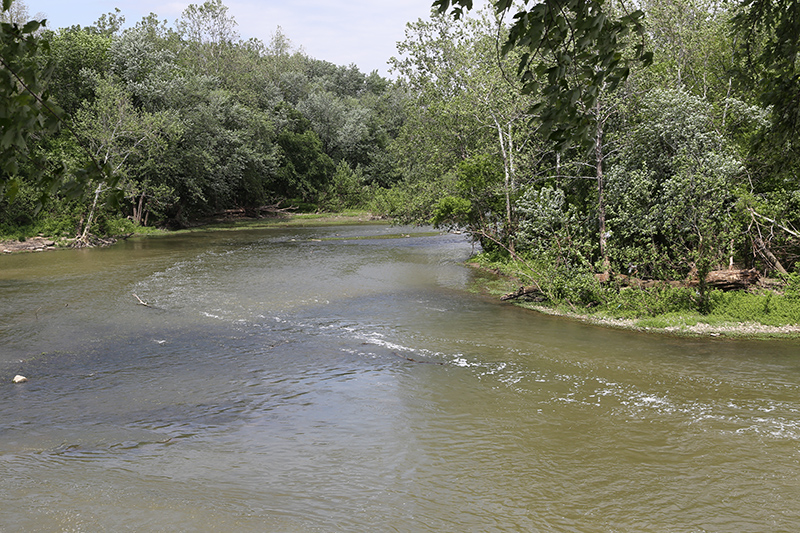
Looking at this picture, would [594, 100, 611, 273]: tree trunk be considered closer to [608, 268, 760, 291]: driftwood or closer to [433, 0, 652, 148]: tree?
[608, 268, 760, 291]: driftwood

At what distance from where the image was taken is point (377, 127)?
7156 centimetres

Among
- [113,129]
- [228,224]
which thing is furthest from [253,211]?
[113,129]

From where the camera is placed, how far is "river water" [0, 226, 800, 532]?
19.9ft

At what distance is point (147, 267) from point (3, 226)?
1476cm

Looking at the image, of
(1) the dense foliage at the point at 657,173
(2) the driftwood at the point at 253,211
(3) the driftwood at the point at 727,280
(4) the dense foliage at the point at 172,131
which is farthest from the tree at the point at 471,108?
(2) the driftwood at the point at 253,211

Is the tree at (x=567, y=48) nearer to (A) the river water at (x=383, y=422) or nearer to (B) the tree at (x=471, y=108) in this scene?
(A) the river water at (x=383, y=422)

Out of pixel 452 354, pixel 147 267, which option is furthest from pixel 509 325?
pixel 147 267

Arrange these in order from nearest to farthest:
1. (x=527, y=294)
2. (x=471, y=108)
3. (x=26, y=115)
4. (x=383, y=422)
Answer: (x=26, y=115)
(x=383, y=422)
(x=527, y=294)
(x=471, y=108)

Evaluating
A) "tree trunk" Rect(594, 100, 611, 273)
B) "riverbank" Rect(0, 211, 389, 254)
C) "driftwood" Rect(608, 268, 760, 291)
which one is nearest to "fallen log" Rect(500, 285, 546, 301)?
"tree trunk" Rect(594, 100, 611, 273)

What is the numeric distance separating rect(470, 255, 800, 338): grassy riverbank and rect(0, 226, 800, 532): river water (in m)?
0.70

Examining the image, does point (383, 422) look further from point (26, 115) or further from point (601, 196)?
point (601, 196)

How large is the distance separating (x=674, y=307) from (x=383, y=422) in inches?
→ 351

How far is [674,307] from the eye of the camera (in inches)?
554

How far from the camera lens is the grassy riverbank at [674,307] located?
13016 millimetres
